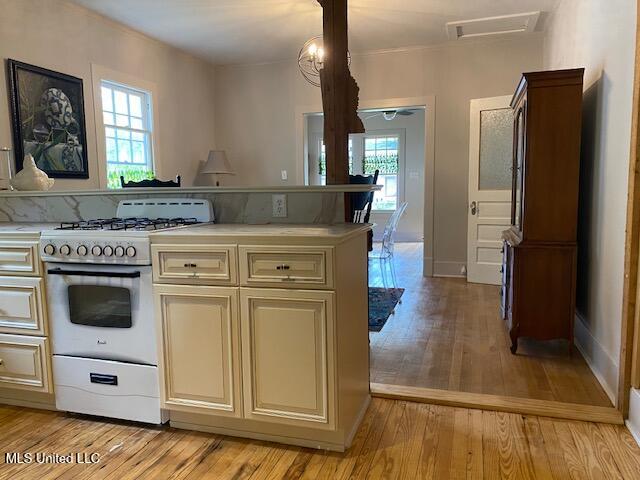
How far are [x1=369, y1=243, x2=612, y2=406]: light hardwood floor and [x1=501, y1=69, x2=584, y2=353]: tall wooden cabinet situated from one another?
19cm

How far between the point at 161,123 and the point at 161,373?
3.82 meters

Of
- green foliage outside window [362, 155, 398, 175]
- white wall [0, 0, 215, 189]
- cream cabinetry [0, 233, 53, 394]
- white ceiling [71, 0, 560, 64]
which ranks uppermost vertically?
white ceiling [71, 0, 560, 64]

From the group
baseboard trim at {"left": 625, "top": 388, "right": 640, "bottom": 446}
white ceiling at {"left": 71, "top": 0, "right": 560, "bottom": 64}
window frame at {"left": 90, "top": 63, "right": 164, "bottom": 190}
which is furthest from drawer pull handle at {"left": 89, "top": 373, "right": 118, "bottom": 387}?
white ceiling at {"left": 71, "top": 0, "right": 560, "bottom": 64}

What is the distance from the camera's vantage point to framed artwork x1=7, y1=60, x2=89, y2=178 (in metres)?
3.52

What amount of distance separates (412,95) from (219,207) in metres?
3.58

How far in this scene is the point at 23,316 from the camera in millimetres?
2143

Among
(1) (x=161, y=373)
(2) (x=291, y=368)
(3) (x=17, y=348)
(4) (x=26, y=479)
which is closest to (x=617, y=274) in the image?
(2) (x=291, y=368)

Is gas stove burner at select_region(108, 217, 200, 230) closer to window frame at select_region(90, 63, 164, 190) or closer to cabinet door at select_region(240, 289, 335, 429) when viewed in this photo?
cabinet door at select_region(240, 289, 335, 429)

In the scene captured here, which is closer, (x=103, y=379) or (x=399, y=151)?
(x=103, y=379)

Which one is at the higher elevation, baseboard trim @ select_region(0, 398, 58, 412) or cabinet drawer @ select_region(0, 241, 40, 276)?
cabinet drawer @ select_region(0, 241, 40, 276)

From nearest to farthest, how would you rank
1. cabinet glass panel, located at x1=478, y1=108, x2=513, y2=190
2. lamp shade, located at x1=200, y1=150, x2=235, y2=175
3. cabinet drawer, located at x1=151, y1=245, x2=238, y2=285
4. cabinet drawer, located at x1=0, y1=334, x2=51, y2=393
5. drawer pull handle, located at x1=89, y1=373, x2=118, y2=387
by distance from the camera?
1. cabinet drawer, located at x1=151, y1=245, x2=238, y2=285
2. drawer pull handle, located at x1=89, y1=373, x2=118, y2=387
3. cabinet drawer, located at x1=0, y1=334, x2=51, y2=393
4. cabinet glass panel, located at x1=478, y1=108, x2=513, y2=190
5. lamp shade, located at x1=200, y1=150, x2=235, y2=175

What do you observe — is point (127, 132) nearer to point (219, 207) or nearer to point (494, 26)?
point (219, 207)

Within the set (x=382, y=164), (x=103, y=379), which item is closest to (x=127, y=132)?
(x=103, y=379)

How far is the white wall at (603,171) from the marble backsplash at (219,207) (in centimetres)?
138
